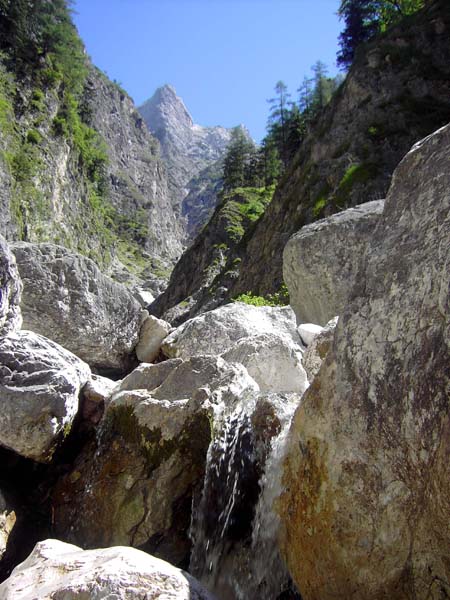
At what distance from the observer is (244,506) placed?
15.8ft

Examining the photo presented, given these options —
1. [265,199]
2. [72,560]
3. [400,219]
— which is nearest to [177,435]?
[72,560]

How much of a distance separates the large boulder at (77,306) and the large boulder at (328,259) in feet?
11.3

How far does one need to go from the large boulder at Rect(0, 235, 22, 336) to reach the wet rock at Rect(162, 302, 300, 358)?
8.90ft

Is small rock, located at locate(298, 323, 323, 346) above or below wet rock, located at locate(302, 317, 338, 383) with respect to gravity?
above

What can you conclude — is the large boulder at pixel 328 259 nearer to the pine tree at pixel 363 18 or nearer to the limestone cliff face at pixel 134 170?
the pine tree at pixel 363 18

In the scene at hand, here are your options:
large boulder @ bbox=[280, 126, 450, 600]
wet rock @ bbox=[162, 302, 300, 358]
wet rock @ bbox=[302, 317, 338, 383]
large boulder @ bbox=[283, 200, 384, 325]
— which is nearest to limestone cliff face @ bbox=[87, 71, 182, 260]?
large boulder @ bbox=[283, 200, 384, 325]

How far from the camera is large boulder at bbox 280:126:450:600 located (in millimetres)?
2918

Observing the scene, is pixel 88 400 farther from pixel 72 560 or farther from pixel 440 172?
pixel 440 172

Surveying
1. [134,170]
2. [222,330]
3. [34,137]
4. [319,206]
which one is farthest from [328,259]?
[134,170]

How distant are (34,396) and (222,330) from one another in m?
3.61

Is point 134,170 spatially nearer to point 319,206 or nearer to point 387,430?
point 319,206

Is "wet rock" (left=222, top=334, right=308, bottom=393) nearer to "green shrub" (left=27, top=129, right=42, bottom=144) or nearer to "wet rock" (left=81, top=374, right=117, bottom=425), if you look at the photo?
"wet rock" (left=81, top=374, right=117, bottom=425)

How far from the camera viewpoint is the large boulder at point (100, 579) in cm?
302

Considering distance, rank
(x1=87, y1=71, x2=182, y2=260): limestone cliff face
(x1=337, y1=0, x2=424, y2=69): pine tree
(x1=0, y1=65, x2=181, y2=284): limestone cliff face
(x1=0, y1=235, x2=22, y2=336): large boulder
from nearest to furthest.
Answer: (x1=0, y1=235, x2=22, y2=336): large boulder, (x1=0, y1=65, x2=181, y2=284): limestone cliff face, (x1=337, y1=0, x2=424, y2=69): pine tree, (x1=87, y1=71, x2=182, y2=260): limestone cliff face
